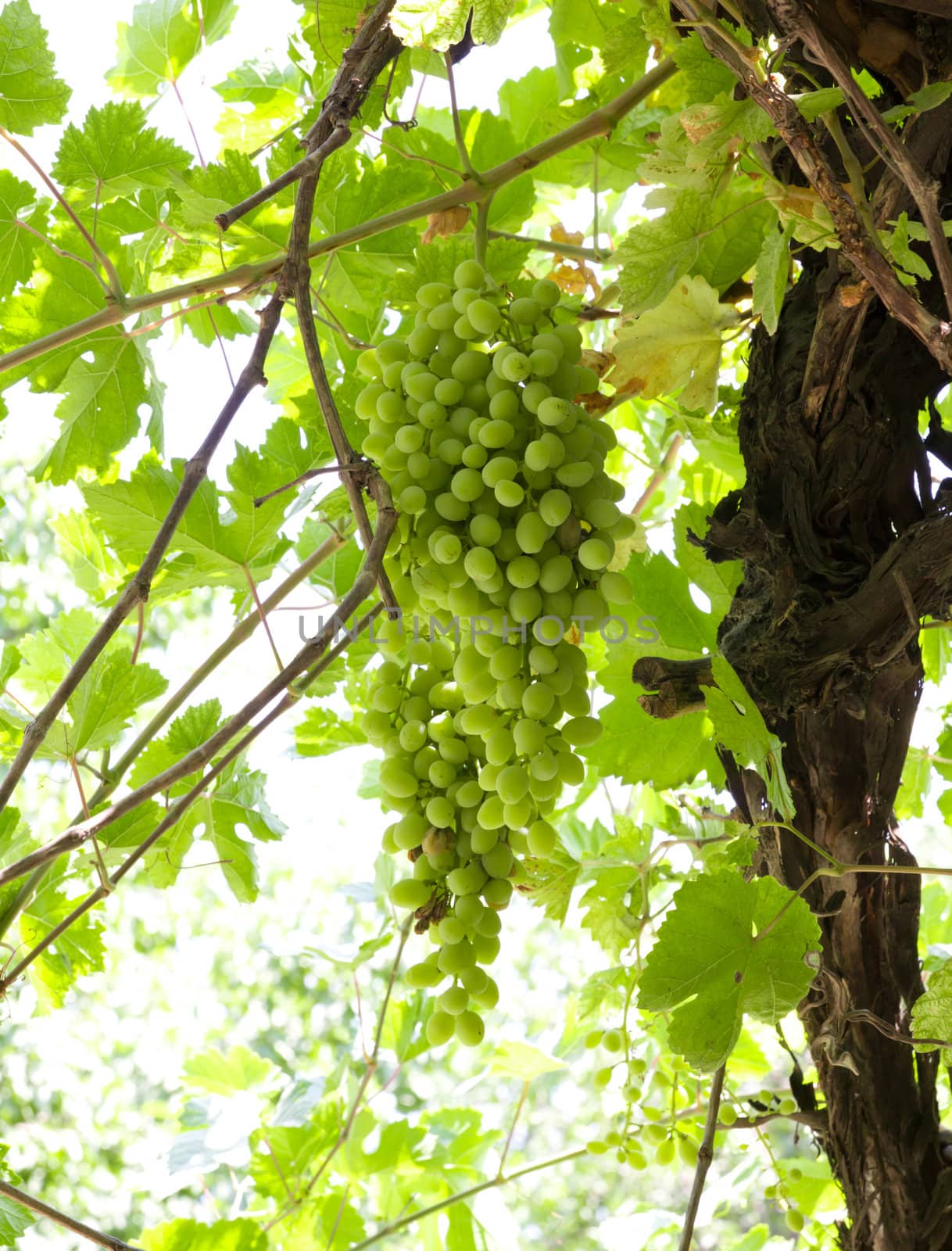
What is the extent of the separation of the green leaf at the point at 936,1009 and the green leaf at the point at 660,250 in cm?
43

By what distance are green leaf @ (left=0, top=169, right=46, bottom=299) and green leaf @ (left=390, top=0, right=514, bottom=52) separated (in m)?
0.47

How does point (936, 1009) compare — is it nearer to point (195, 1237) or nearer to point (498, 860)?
point (498, 860)

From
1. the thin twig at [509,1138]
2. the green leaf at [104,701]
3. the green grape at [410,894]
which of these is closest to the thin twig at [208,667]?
the green leaf at [104,701]

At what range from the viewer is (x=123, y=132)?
0.85m

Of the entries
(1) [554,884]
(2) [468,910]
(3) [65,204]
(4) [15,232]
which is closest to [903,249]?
(2) [468,910]

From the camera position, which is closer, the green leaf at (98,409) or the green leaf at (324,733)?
the green leaf at (98,409)

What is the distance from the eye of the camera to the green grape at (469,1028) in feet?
1.79

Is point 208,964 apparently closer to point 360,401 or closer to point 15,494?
point 15,494

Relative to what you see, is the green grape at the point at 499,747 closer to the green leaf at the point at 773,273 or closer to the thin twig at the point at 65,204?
Answer: the green leaf at the point at 773,273

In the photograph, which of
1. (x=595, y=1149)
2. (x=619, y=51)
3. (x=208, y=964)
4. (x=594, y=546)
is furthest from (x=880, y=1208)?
Answer: (x=208, y=964)

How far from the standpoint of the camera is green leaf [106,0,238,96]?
0.98m

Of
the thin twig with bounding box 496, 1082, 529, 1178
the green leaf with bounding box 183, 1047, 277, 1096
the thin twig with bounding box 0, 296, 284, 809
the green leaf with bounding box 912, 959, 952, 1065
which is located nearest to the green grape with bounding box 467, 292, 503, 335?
the thin twig with bounding box 0, 296, 284, 809

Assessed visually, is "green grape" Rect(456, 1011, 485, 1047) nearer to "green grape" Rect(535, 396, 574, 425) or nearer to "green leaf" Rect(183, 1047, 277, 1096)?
"green grape" Rect(535, 396, 574, 425)

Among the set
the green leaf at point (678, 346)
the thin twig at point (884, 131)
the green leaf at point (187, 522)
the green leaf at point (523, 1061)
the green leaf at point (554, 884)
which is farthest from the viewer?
the green leaf at point (523, 1061)
